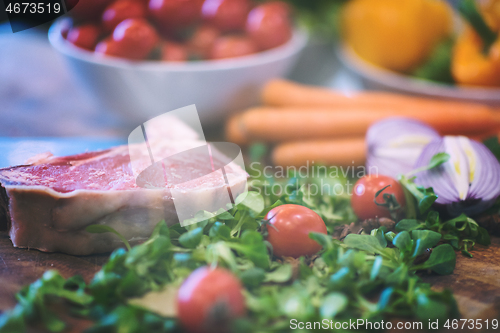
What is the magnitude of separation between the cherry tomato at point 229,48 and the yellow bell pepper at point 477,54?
0.98m

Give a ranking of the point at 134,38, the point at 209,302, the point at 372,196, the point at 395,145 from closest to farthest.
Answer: the point at 209,302 → the point at 372,196 → the point at 395,145 → the point at 134,38

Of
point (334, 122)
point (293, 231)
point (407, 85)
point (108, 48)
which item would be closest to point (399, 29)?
point (407, 85)

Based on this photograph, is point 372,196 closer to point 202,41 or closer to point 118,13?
point 202,41

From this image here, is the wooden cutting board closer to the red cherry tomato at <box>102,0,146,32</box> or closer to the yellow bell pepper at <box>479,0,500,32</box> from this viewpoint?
the red cherry tomato at <box>102,0,146,32</box>

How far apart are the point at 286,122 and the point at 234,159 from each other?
58 cm

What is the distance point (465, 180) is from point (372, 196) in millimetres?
261

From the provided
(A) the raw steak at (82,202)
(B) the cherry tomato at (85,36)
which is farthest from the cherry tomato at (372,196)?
(B) the cherry tomato at (85,36)

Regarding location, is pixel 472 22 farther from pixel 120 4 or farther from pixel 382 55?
pixel 120 4

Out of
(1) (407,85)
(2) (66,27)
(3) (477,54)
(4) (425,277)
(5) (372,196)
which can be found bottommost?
(4) (425,277)

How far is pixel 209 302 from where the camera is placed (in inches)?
24.7

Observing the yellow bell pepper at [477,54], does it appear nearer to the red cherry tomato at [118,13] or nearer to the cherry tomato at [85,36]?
the red cherry tomato at [118,13]

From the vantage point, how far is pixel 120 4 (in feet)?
4.79

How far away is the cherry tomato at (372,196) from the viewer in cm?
103

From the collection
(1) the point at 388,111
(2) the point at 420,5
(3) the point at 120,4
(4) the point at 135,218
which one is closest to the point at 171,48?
(3) the point at 120,4
